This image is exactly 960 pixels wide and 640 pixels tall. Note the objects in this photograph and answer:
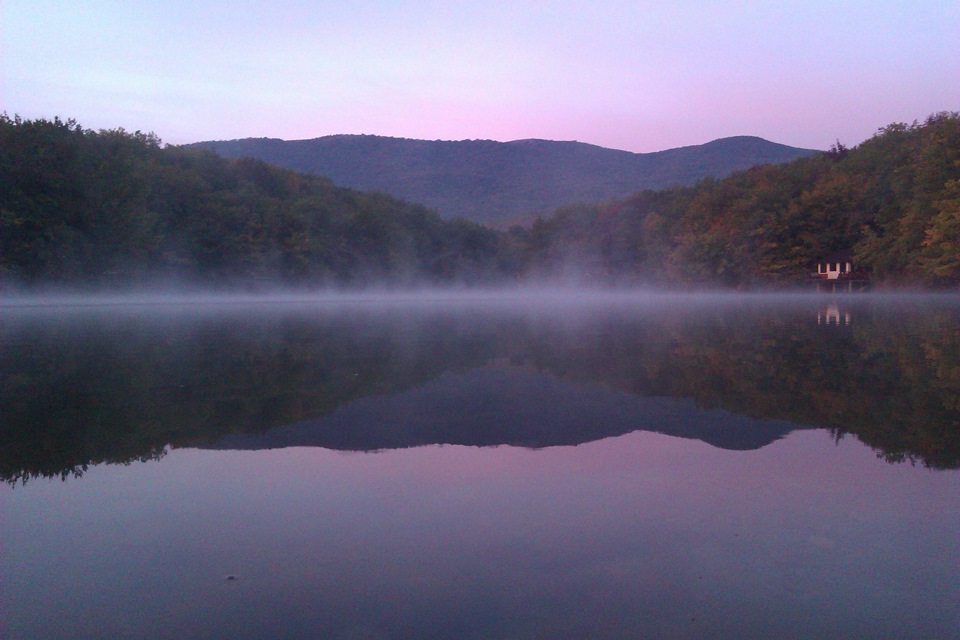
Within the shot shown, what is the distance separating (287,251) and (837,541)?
64668 millimetres

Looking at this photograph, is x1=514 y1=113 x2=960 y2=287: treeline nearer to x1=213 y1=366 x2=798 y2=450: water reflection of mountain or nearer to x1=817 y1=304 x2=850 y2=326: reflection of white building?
x1=817 y1=304 x2=850 y2=326: reflection of white building

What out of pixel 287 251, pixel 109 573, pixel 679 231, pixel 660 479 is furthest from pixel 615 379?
pixel 679 231

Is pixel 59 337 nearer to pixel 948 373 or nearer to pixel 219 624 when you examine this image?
pixel 219 624

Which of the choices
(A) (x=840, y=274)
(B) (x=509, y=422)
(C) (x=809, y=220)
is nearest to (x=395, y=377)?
(B) (x=509, y=422)

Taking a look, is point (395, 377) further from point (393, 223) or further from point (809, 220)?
point (393, 223)

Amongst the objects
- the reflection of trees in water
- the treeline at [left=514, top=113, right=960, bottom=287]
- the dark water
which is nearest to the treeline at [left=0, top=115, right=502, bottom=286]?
the reflection of trees in water

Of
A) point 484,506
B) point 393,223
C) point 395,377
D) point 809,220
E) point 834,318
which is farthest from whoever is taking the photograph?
point 393,223

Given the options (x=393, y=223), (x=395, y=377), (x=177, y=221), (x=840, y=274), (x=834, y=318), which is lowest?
(x=834, y=318)

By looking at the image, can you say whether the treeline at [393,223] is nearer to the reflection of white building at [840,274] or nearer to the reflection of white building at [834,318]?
the reflection of white building at [840,274]

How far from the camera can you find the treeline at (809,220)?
48.0m

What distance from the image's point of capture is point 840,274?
199ft

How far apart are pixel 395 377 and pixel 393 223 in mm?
78579

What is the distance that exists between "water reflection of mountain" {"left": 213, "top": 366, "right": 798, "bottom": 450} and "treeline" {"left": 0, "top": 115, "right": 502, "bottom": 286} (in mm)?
38216

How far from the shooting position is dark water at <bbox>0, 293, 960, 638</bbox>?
2879 mm
